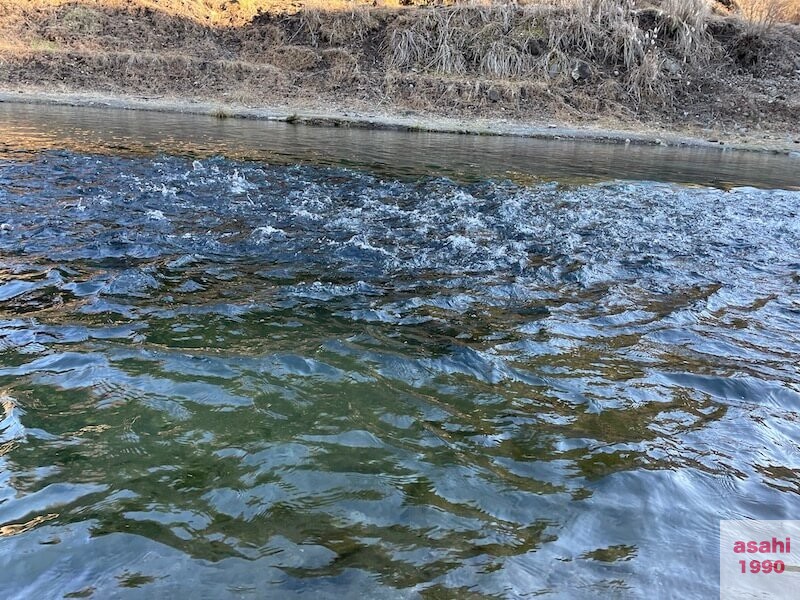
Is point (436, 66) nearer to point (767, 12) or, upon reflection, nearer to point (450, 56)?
point (450, 56)

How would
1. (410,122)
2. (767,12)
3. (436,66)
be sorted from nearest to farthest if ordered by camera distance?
(410,122) < (436,66) < (767,12)

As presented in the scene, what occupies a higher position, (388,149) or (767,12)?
(767,12)

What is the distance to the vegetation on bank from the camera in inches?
1153

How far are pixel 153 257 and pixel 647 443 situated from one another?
5.45 m

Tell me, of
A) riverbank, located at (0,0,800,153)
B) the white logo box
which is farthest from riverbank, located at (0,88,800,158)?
the white logo box

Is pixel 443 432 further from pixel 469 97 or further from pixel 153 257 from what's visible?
pixel 469 97

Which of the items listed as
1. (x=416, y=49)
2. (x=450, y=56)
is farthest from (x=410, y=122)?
(x=416, y=49)

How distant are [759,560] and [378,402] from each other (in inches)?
86.9

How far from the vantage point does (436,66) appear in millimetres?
31875

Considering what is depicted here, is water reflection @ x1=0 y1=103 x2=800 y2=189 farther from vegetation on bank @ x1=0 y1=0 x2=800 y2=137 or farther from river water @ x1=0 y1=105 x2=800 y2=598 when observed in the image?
vegetation on bank @ x1=0 y1=0 x2=800 y2=137

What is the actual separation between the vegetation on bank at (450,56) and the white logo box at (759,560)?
1113 inches

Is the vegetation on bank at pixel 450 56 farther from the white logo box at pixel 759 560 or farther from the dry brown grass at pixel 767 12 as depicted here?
the white logo box at pixel 759 560

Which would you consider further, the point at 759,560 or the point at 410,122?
the point at 410,122

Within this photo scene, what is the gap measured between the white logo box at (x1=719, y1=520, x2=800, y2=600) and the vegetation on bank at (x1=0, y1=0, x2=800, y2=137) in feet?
92.8
